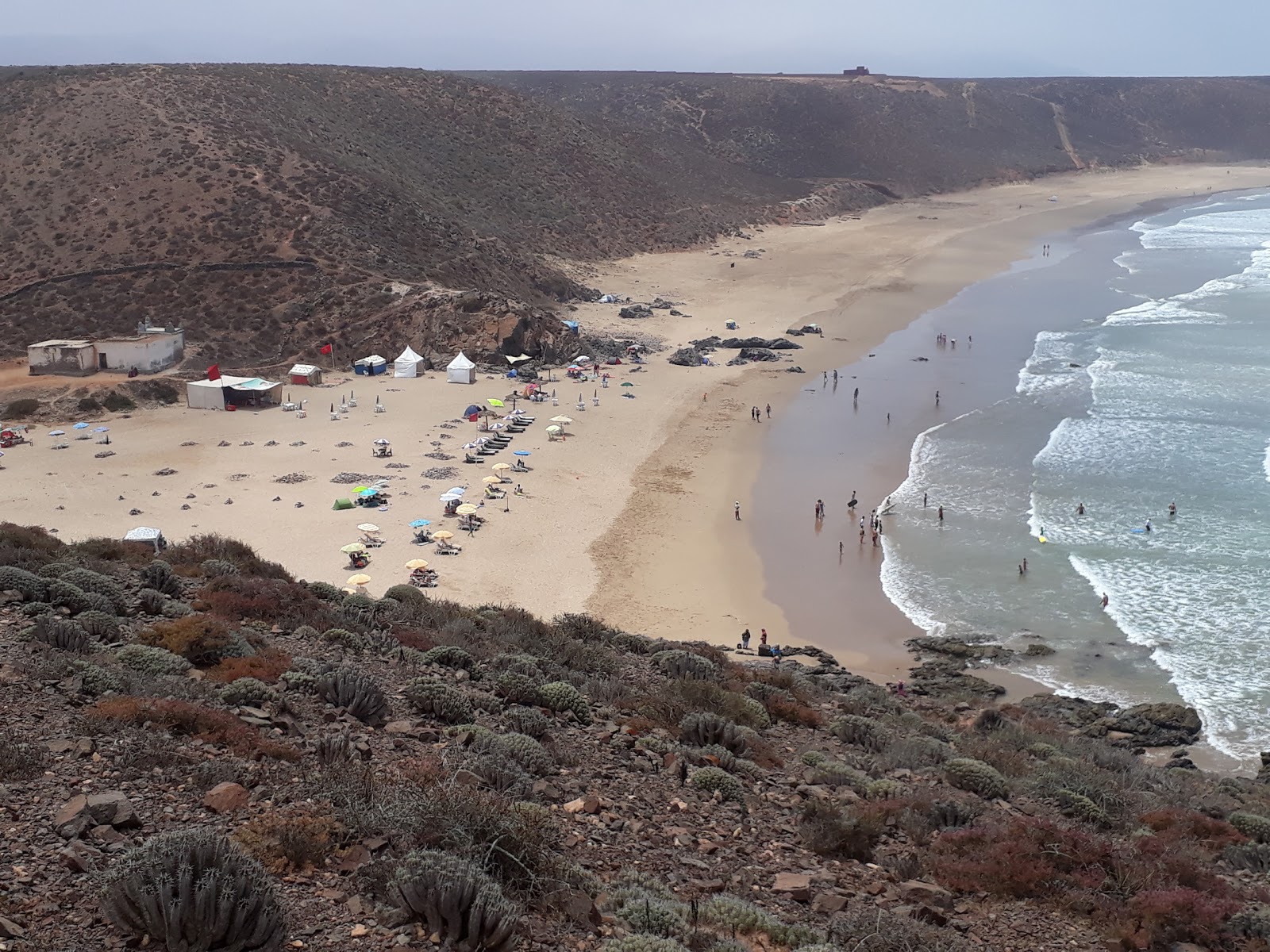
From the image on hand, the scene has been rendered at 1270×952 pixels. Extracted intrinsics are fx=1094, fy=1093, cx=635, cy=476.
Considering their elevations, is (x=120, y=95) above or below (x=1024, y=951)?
above

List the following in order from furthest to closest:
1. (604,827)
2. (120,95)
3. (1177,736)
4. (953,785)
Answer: (120,95) < (1177,736) < (953,785) < (604,827)

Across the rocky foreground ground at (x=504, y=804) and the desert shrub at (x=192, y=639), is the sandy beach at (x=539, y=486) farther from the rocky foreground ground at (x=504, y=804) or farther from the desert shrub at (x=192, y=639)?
the desert shrub at (x=192, y=639)

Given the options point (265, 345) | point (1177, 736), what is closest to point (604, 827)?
point (1177, 736)

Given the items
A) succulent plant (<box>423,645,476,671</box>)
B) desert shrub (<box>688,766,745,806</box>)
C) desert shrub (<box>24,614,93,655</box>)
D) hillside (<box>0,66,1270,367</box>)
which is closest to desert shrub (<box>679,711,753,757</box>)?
desert shrub (<box>688,766,745,806</box>)

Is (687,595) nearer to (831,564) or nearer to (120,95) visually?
(831,564)

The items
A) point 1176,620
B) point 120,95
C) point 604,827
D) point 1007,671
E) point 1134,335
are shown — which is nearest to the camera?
point 604,827

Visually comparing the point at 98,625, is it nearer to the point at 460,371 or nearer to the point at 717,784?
the point at 717,784

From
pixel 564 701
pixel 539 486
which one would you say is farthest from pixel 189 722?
pixel 539 486

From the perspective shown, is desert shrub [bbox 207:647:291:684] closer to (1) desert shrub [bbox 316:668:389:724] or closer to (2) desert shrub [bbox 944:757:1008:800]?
(1) desert shrub [bbox 316:668:389:724]
